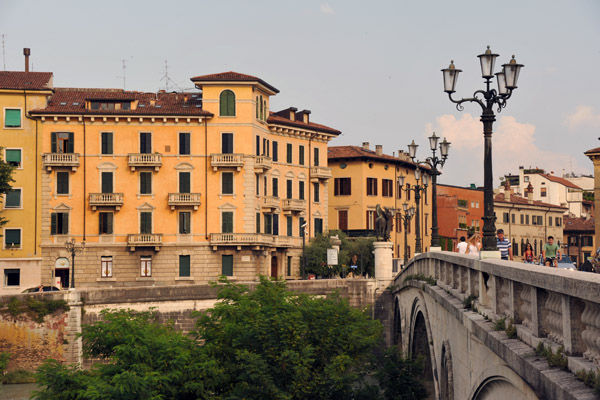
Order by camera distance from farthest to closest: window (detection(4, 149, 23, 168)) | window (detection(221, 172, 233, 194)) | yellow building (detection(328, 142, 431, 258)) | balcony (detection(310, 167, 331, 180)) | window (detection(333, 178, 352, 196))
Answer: window (detection(333, 178, 352, 196))
yellow building (detection(328, 142, 431, 258))
balcony (detection(310, 167, 331, 180))
window (detection(221, 172, 233, 194))
window (detection(4, 149, 23, 168))

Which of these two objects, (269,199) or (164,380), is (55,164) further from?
(164,380)

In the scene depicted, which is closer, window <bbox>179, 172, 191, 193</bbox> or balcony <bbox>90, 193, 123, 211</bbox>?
balcony <bbox>90, 193, 123, 211</bbox>

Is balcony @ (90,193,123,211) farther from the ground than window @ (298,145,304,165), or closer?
closer

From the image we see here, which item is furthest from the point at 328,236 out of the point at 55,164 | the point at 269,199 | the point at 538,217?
the point at 538,217

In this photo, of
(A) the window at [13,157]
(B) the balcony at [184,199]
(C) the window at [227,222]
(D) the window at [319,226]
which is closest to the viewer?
(A) the window at [13,157]

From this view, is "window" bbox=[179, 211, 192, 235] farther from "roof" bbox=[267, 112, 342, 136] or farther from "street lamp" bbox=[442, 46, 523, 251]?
"street lamp" bbox=[442, 46, 523, 251]

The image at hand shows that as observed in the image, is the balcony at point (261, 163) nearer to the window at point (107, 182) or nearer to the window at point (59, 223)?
the window at point (107, 182)

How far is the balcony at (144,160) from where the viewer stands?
65750 mm

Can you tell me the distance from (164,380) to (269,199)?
37.0 m

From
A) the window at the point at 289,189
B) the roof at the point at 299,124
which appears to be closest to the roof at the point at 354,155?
the roof at the point at 299,124

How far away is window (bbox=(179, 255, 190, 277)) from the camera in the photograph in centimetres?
6612

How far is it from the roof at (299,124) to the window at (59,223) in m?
16.8

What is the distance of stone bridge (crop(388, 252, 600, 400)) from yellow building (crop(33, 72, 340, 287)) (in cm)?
4304

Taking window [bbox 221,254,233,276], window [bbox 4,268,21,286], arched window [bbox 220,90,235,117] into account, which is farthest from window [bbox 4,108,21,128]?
window [bbox 221,254,233,276]
